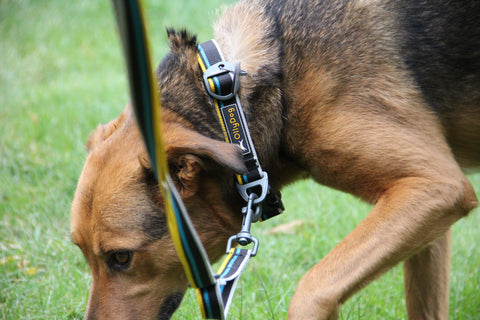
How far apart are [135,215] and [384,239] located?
1.33 meters

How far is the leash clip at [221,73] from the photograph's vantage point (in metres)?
3.00

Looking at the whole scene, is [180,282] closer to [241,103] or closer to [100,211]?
[100,211]

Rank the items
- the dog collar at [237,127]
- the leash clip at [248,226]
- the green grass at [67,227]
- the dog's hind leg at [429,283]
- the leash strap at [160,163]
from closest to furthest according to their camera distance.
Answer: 1. the leash strap at [160,163]
2. the leash clip at [248,226]
3. the dog collar at [237,127]
4. the dog's hind leg at [429,283]
5. the green grass at [67,227]

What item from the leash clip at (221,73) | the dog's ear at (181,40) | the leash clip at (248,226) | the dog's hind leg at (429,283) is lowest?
the dog's hind leg at (429,283)

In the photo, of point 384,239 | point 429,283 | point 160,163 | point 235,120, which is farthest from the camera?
point 429,283

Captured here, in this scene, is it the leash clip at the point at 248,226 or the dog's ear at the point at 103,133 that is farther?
the dog's ear at the point at 103,133

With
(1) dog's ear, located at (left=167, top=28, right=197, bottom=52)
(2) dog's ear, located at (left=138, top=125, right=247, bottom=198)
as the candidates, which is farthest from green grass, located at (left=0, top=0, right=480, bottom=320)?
(2) dog's ear, located at (left=138, top=125, right=247, bottom=198)

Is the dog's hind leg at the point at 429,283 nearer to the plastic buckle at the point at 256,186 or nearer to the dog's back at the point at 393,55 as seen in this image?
the dog's back at the point at 393,55

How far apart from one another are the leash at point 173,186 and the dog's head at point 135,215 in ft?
0.67

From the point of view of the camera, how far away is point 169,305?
3184 millimetres

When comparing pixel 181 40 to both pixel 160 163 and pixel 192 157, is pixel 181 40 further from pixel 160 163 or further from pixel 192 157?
pixel 160 163

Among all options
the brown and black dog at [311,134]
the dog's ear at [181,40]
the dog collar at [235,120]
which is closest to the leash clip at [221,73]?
the dog collar at [235,120]

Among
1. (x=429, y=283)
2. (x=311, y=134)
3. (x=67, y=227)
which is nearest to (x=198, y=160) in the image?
(x=311, y=134)

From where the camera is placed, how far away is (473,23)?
309cm
